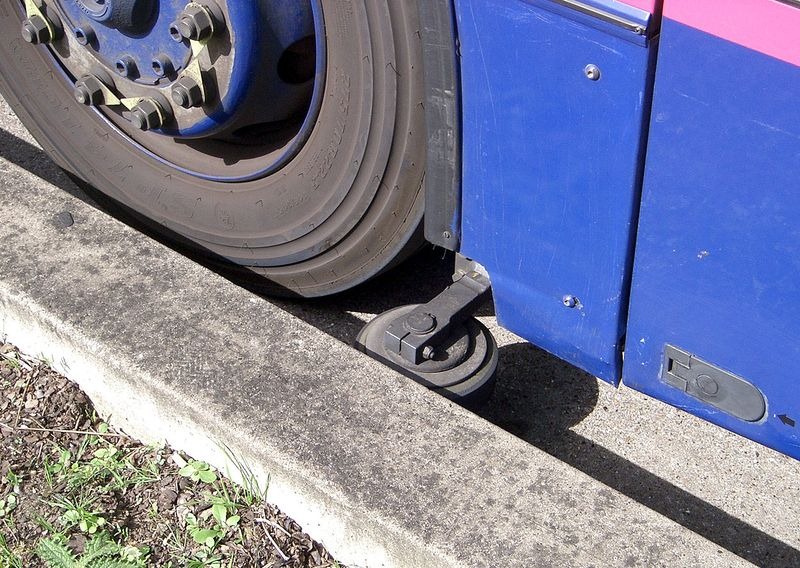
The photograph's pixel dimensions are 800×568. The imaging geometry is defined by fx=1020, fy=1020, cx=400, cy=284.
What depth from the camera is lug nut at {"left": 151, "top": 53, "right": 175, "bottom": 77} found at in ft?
6.91

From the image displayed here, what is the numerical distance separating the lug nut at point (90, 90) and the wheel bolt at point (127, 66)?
104mm

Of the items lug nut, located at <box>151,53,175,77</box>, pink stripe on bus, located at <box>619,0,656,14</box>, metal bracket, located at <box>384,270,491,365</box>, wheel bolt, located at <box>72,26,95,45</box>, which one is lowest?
metal bracket, located at <box>384,270,491,365</box>

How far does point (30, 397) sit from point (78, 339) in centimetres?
22

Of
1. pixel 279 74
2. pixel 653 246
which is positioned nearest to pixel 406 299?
pixel 279 74

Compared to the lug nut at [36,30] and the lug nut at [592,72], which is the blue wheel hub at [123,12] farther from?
the lug nut at [592,72]

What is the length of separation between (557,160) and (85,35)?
115 cm

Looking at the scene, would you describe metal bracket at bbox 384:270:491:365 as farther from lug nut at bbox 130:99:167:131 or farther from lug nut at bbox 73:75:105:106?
lug nut at bbox 73:75:105:106

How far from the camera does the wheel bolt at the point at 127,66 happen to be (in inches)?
85.4

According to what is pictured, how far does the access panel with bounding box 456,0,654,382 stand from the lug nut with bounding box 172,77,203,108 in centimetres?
64

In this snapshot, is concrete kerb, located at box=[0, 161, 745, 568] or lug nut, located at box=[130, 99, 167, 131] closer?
concrete kerb, located at box=[0, 161, 745, 568]

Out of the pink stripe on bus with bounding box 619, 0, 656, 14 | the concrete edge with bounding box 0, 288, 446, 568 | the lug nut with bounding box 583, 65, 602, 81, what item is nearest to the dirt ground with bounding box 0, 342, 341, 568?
the concrete edge with bounding box 0, 288, 446, 568

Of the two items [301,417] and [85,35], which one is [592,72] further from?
[85,35]

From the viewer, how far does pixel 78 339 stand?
6.30 feet

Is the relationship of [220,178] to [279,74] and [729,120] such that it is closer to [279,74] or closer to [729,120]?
[279,74]
